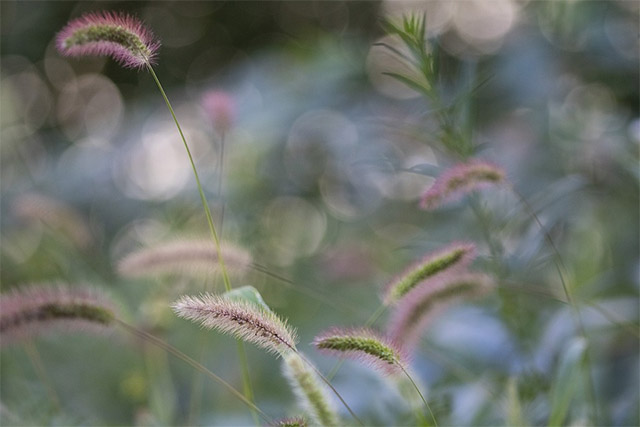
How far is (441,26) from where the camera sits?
1.74 m

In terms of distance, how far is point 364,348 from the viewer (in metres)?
0.39

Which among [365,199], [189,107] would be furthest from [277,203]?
[189,107]

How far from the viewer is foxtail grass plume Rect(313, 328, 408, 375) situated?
38cm

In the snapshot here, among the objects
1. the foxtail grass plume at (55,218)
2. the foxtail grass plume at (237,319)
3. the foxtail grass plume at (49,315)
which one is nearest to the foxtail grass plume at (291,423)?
the foxtail grass plume at (237,319)

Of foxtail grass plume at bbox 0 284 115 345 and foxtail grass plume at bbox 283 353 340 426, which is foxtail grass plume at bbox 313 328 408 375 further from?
foxtail grass plume at bbox 0 284 115 345

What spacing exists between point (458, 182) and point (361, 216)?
0.87 meters

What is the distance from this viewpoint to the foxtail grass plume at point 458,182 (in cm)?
50

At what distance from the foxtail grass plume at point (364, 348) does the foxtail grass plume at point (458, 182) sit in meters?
0.12

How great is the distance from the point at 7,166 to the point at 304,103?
0.74m

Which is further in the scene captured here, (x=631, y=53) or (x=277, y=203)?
(x=277, y=203)

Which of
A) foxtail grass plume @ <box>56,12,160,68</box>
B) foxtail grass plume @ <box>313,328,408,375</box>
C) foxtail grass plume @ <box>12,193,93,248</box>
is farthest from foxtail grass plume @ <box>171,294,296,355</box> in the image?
foxtail grass plume @ <box>12,193,93,248</box>

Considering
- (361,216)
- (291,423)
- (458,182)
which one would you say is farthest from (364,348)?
(361,216)

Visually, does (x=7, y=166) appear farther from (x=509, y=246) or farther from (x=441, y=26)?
(x=509, y=246)

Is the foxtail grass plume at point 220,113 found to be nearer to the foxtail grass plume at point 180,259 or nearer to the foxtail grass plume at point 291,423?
the foxtail grass plume at point 180,259
